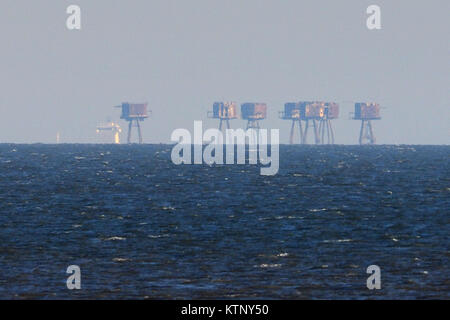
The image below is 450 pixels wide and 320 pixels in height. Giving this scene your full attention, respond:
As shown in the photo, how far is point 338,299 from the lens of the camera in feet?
126

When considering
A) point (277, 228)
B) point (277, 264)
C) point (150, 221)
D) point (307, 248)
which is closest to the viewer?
point (277, 264)

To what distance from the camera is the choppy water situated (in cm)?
4088

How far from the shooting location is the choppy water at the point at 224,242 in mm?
40875

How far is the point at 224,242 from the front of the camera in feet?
182
